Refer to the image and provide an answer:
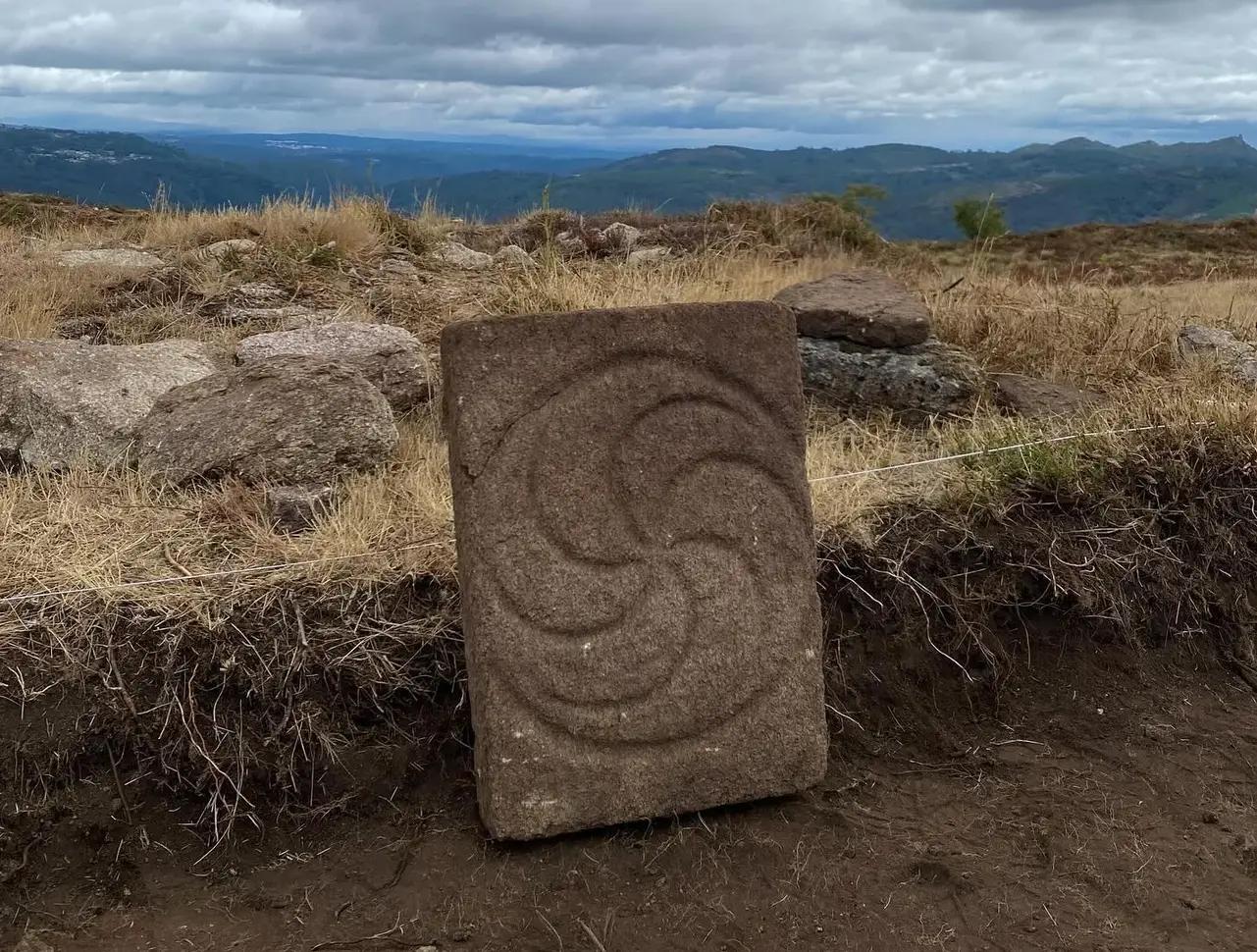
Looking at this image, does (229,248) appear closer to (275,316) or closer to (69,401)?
(275,316)

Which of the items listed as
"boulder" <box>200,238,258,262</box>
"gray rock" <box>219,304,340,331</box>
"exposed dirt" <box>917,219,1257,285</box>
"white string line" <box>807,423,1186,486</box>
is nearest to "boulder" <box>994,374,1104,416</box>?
"white string line" <box>807,423,1186,486</box>

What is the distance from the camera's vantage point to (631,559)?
2.46m

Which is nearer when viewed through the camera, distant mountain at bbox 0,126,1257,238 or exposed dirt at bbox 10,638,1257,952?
exposed dirt at bbox 10,638,1257,952

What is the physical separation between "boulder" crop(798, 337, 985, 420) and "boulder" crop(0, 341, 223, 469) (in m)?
2.64

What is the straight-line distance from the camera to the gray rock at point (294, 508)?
3.17 metres

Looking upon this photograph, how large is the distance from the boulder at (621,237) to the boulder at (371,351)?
11.3ft

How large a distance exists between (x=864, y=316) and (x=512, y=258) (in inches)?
118

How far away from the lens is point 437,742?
8.99 feet

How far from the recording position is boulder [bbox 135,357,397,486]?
11.1 ft

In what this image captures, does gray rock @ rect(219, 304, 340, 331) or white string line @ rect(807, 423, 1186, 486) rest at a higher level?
gray rock @ rect(219, 304, 340, 331)

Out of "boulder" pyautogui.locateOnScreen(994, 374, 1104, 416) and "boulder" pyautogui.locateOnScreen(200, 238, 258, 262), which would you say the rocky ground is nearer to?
"boulder" pyautogui.locateOnScreen(994, 374, 1104, 416)

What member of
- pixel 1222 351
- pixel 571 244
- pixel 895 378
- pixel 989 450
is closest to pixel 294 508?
pixel 989 450

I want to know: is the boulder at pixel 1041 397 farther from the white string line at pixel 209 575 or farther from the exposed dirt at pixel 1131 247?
the exposed dirt at pixel 1131 247

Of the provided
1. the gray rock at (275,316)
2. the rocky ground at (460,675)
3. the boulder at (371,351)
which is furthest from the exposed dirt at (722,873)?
the gray rock at (275,316)
